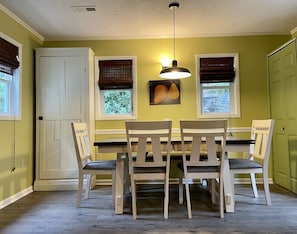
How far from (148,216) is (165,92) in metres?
2.19

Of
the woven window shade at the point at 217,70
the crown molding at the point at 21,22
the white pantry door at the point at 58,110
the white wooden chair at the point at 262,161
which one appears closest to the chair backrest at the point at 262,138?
the white wooden chair at the point at 262,161

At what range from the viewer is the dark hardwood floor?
238cm

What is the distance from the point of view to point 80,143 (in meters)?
3.12

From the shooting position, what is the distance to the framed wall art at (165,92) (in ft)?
14.2

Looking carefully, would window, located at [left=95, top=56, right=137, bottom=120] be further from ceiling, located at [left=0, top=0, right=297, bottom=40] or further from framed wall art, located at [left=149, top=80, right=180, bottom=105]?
ceiling, located at [left=0, top=0, right=297, bottom=40]

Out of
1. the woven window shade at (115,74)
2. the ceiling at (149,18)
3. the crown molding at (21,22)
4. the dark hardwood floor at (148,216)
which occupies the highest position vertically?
the ceiling at (149,18)

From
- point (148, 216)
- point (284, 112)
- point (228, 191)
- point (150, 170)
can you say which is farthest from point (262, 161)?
point (148, 216)

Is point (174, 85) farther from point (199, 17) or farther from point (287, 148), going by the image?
point (287, 148)

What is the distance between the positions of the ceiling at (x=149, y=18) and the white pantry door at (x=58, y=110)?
52 centimetres

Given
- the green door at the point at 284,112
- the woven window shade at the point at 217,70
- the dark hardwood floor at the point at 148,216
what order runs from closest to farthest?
the dark hardwood floor at the point at 148,216
the green door at the point at 284,112
the woven window shade at the point at 217,70

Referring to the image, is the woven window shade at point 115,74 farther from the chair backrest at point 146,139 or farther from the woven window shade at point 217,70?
the chair backrest at point 146,139

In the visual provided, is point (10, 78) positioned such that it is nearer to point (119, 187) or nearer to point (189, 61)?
point (119, 187)

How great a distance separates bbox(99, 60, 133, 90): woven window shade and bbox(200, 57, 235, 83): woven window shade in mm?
1199

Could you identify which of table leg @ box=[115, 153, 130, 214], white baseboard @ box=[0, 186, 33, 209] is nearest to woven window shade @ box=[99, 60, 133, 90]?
table leg @ box=[115, 153, 130, 214]
